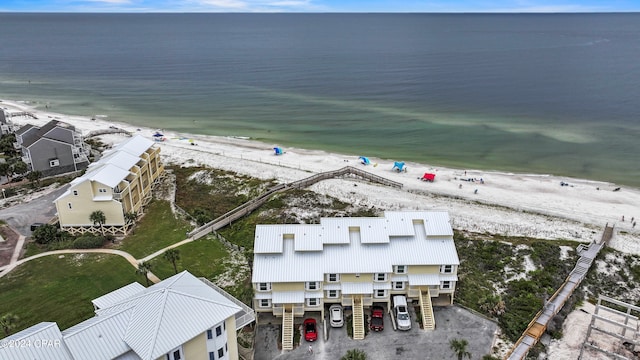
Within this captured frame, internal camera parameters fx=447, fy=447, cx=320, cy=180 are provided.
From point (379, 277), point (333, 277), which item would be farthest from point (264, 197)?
point (379, 277)

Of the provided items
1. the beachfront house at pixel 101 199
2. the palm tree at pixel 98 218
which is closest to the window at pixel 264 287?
the beachfront house at pixel 101 199

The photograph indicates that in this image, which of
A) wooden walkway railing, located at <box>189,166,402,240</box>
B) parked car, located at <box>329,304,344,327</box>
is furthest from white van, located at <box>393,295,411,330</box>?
wooden walkway railing, located at <box>189,166,402,240</box>

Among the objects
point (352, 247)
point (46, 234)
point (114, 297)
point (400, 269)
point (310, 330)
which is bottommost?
point (310, 330)

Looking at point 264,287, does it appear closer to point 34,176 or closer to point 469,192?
point 469,192

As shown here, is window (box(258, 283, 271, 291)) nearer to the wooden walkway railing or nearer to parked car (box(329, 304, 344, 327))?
parked car (box(329, 304, 344, 327))

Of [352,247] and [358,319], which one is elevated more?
[352,247]

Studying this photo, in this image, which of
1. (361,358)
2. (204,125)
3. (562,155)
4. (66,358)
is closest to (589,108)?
(562,155)
